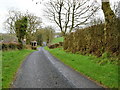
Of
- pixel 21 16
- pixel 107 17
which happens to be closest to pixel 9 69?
pixel 107 17

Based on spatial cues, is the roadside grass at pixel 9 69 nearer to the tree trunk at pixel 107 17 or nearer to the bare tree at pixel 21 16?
the tree trunk at pixel 107 17

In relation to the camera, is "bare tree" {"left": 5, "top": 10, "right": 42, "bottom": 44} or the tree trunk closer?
the tree trunk

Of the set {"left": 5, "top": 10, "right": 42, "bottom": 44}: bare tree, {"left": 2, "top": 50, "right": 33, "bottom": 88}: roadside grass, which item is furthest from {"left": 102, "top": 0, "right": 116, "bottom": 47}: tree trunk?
{"left": 5, "top": 10, "right": 42, "bottom": 44}: bare tree

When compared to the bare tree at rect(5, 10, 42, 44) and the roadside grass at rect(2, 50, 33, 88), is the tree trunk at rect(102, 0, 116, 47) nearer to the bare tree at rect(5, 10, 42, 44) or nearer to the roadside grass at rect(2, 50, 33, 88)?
the roadside grass at rect(2, 50, 33, 88)

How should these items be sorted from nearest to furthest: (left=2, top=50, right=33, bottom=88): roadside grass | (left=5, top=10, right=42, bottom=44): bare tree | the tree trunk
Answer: (left=2, top=50, right=33, bottom=88): roadside grass < the tree trunk < (left=5, top=10, right=42, bottom=44): bare tree

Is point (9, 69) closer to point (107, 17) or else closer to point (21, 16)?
point (107, 17)

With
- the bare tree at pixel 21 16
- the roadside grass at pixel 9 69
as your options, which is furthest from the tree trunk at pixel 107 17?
the bare tree at pixel 21 16

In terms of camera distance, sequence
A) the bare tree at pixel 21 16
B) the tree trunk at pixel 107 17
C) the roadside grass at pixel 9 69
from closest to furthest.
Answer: the roadside grass at pixel 9 69, the tree trunk at pixel 107 17, the bare tree at pixel 21 16

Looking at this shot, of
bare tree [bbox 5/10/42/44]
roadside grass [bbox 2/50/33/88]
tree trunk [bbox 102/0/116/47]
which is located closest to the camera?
roadside grass [bbox 2/50/33/88]

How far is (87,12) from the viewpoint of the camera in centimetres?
2791

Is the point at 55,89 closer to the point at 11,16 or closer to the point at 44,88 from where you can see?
the point at 44,88

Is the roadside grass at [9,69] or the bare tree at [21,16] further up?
the bare tree at [21,16]

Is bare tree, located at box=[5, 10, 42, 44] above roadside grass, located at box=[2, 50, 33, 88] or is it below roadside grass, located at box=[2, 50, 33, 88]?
above

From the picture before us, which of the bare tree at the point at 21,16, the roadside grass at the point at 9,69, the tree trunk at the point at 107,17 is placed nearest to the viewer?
the roadside grass at the point at 9,69
